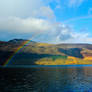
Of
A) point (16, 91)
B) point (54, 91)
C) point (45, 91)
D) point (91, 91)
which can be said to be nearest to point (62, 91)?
point (54, 91)

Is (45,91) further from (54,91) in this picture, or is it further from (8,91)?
(8,91)

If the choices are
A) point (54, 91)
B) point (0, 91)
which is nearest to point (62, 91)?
point (54, 91)

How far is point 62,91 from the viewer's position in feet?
151

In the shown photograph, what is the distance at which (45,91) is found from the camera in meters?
45.8

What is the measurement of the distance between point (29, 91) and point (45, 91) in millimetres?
5372

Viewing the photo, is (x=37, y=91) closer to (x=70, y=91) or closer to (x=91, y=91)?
(x=70, y=91)

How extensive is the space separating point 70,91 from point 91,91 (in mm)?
7303

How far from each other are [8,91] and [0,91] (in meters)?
2.56

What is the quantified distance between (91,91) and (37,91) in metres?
18.6

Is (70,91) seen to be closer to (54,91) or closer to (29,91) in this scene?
(54,91)

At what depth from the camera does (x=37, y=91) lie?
4544 cm

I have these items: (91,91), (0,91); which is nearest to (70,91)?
(91,91)

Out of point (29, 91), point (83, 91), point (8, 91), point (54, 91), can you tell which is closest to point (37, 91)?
point (29, 91)

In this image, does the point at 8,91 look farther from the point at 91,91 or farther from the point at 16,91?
the point at 91,91
